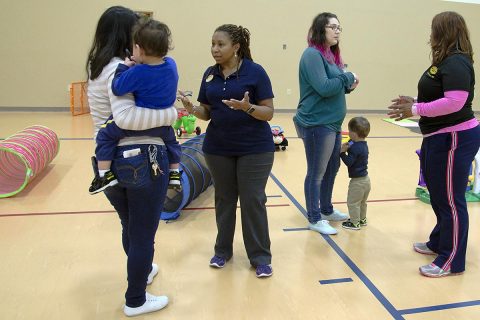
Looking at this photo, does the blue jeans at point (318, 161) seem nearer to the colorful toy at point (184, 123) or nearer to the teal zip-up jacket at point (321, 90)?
the teal zip-up jacket at point (321, 90)

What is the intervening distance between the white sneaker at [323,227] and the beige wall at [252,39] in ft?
19.5

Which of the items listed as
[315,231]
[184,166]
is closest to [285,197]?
[315,231]

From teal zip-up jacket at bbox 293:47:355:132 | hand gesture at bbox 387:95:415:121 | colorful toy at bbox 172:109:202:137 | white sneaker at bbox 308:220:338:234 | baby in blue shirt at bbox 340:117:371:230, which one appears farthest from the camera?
colorful toy at bbox 172:109:202:137

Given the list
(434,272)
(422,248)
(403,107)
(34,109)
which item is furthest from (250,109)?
(34,109)

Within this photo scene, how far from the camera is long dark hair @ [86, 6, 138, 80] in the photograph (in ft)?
5.92

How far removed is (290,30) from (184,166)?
20.1ft

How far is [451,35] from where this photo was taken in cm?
238

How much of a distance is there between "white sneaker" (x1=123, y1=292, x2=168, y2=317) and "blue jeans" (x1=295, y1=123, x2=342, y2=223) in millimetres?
1373

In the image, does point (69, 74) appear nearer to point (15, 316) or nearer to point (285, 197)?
point (285, 197)

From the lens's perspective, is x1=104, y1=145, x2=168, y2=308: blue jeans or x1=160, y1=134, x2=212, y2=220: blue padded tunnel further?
x1=160, y1=134, x2=212, y2=220: blue padded tunnel

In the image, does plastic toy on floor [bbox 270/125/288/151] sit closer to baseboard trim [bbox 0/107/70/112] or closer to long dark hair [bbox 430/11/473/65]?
long dark hair [bbox 430/11/473/65]

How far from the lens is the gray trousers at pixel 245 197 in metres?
2.44

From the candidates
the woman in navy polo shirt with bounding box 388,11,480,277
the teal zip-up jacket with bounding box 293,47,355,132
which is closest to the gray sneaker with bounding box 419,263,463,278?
the woman in navy polo shirt with bounding box 388,11,480,277

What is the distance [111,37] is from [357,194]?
215 centimetres
